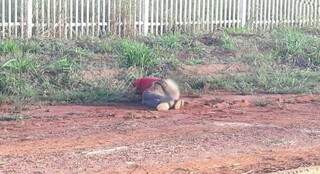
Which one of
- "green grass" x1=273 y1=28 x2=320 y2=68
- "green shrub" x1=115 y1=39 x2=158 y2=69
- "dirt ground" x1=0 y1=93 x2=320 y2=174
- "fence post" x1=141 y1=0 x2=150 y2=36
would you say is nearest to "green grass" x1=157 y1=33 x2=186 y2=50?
"fence post" x1=141 y1=0 x2=150 y2=36

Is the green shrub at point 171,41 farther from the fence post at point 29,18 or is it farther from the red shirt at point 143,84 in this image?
the red shirt at point 143,84

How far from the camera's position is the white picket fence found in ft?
46.5

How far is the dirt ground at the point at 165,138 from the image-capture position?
726cm

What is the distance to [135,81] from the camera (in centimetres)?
1120

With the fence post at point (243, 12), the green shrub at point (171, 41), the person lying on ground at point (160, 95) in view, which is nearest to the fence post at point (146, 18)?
the green shrub at point (171, 41)

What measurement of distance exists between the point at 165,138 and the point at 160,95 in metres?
1.99

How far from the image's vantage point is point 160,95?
10422 millimetres

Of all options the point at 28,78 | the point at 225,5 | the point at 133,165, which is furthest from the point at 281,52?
the point at 133,165

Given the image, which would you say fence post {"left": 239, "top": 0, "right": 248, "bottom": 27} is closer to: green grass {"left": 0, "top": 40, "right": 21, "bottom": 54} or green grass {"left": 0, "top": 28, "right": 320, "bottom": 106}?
green grass {"left": 0, "top": 28, "right": 320, "bottom": 106}

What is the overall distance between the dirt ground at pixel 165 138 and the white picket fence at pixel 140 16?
4085 millimetres

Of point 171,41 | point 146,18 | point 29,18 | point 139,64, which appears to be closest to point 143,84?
point 139,64

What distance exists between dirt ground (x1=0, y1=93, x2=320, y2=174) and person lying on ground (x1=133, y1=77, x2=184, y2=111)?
15 centimetres

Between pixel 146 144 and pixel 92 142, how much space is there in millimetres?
522

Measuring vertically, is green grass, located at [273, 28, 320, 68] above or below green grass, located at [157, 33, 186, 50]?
below
